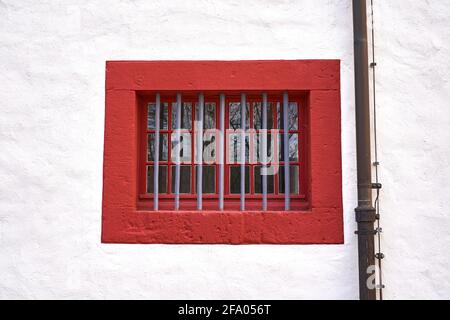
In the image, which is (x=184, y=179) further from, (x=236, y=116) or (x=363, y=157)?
(x=363, y=157)

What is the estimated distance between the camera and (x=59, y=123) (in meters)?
3.52

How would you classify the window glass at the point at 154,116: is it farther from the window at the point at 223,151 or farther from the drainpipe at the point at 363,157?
the drainpipe at the point at 363,157

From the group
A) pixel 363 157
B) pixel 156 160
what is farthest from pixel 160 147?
pixel 363 157

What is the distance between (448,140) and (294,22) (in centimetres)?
142

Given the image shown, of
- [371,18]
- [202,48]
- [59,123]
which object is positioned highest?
[371,18]

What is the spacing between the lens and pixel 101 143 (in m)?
3.50

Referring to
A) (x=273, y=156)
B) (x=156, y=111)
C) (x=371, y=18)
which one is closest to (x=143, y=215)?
(x=156, y=111)

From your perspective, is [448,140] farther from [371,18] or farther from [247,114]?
[247,114]

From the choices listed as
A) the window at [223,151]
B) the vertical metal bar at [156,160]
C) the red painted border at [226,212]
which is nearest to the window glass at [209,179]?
the window at [223,151]

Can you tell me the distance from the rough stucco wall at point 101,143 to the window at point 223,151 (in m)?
0.33

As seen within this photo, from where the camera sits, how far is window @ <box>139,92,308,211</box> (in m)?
3.57

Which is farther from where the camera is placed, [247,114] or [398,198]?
[247,114]

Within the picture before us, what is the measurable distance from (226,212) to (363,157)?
3.46 feet

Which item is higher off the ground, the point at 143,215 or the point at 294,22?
the point at 294,22
